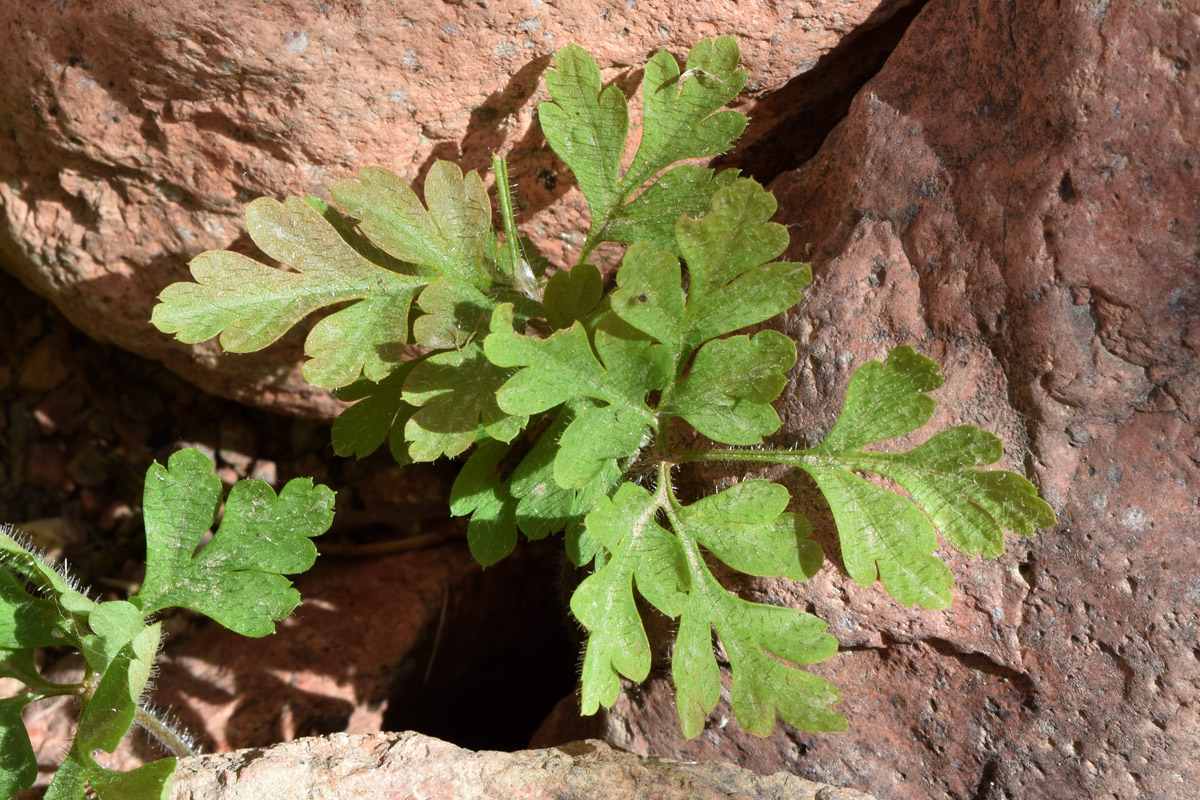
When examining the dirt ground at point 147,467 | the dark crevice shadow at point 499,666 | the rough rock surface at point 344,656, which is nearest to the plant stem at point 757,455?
the dark crevice shadow at point 499,666

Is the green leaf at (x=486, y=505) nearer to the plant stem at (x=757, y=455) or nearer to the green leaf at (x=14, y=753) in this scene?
the plant stem at (x=757, y=455)

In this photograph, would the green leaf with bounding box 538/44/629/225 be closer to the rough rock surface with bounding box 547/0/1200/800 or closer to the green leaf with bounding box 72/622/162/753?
the rough rock surface with bounding box 547/0/1200/800

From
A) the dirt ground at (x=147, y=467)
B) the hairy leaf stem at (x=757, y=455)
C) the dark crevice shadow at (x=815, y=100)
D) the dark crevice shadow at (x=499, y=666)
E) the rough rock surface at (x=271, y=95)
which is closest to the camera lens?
the hairy leaf stem at (x=757, y=455)

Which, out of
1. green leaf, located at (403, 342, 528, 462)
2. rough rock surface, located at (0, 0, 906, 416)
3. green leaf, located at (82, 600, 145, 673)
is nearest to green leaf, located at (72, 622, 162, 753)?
green leaf, located at (82, 600, 145, 673)

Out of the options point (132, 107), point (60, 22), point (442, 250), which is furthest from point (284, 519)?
point (60, 22)

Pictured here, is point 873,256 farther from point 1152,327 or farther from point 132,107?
point 132,107

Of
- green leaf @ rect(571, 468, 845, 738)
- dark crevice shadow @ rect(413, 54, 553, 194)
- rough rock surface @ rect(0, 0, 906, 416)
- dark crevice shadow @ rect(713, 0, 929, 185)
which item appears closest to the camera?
green leaf @ rect(571, 468, 845, 738)
